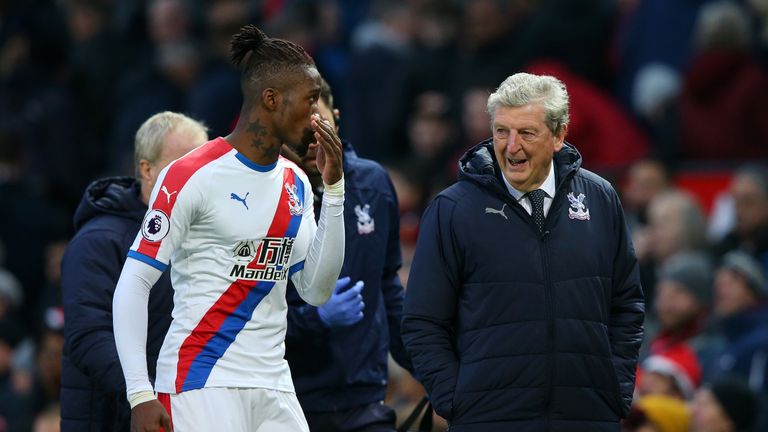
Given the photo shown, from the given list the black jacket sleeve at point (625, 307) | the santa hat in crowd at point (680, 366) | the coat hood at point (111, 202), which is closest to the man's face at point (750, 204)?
the santa hat in crowd at point (680, 366)

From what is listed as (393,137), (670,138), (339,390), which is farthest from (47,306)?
(339,390)

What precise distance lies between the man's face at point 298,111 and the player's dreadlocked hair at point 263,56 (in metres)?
0.06

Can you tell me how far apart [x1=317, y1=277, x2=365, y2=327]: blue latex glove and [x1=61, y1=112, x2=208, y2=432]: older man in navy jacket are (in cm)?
62

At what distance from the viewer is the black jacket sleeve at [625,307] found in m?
5.62

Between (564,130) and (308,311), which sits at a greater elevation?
(564,130)

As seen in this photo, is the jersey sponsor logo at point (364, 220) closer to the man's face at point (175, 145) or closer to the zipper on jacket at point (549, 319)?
the man's face at point (175, 145)

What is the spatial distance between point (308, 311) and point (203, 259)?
1.10 meters

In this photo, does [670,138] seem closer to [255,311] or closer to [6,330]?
[6,330]

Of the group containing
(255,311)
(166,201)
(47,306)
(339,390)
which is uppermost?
(166,201)

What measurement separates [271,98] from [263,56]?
6.2 inches

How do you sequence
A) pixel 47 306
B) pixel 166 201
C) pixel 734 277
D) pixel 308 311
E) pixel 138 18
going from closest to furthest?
pixel 166 201 → pixel 308 311 → pixel 734 277 → pixel 47 306 → pixel 138 18

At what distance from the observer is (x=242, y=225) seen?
5188mm

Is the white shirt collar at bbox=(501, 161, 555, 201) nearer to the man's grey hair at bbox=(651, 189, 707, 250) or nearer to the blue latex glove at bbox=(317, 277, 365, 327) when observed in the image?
the blue latex glove at bbox=(317, 277, 365, 327)

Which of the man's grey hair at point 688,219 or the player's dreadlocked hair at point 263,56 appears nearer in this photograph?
the player's dreadlocked hair at point 263,56
